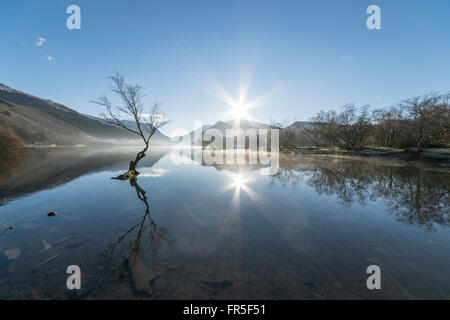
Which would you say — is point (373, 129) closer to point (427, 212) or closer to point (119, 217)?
point (427, 212)

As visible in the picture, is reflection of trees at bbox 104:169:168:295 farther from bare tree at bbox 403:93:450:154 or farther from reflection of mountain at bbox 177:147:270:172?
bare tree at bbox 403:93:450:154

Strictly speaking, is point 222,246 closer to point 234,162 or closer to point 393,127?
point 234,162

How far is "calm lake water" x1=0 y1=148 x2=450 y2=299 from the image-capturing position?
12.3 feet

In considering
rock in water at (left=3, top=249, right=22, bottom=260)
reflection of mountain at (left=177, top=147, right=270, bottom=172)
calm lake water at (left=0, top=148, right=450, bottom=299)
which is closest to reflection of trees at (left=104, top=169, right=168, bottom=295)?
calm lake water at (left=0, top=148, right=450, bottom=299)

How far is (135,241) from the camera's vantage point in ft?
18.4

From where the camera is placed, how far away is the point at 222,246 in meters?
5.42

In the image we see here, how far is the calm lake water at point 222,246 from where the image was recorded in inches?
147

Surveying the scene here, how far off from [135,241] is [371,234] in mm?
8521

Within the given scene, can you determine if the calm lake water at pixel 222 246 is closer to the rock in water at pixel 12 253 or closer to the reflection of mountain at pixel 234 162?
the rock in water at pixel 12 253

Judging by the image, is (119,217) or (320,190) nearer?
(119,217)

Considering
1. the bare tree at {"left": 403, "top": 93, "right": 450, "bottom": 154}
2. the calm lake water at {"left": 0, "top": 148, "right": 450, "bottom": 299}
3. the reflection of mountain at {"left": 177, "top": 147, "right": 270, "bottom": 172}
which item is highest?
the bare tree at {"left": 403, "top": 93, "right": 450, "bottom": 154}

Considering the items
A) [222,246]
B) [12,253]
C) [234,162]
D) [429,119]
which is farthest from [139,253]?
[429,119]

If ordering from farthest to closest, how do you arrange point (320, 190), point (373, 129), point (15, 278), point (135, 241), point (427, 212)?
point (373, 129), point (320, 190), point (427, 212), point (135, 241), point (15, 278)
